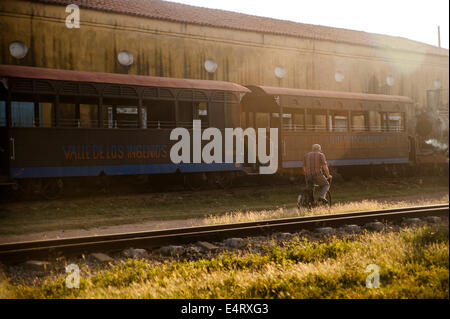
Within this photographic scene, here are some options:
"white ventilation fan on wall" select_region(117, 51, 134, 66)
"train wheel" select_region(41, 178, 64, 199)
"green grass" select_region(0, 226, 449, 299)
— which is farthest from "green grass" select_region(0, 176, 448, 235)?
"white ventilation fan on wall" select_region(117, 51, 134, 66)

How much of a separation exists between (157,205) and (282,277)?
22.8ft

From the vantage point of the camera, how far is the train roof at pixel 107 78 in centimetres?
993

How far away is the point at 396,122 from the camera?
1508cm

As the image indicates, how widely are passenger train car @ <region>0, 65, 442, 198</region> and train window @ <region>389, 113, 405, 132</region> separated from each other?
2.2 inches

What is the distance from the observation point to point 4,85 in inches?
383

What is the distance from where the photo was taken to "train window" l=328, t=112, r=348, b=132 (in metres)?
12.5

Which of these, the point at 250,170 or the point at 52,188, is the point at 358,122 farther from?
the point at 52,188

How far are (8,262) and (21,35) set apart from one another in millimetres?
8573

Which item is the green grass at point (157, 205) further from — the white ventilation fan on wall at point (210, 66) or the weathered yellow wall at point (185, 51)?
the white ventilation fan on wall at point (210, 66)

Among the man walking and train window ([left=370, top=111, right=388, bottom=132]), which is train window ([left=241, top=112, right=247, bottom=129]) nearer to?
train window ([left=370, top=111, right=388, bottom=132])

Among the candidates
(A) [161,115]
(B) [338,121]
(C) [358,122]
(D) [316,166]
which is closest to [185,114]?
(A) [161,115]

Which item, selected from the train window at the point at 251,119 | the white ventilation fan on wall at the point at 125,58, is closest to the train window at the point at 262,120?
the train window at the point at 251,119
